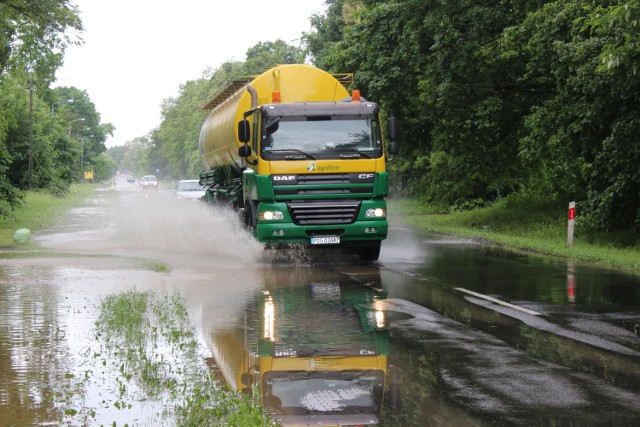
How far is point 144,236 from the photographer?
24969 mm

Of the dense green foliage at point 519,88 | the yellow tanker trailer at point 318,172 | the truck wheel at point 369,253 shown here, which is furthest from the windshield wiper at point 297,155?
the dense green foliage at point 519,88

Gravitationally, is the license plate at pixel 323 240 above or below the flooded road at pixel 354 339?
above

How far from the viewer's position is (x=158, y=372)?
7.67 m

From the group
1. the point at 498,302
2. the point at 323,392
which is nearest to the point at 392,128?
the point at 498,302

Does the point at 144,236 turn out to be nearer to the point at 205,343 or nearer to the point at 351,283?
the point at 351,283

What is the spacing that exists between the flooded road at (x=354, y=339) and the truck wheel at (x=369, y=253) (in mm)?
358

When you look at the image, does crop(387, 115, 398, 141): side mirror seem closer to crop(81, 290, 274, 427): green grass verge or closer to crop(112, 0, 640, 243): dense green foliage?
crop(112, 0, 640, 243): dense green foliage

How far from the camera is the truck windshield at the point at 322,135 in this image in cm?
1716

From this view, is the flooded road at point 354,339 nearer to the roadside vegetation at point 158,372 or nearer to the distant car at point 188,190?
the roadside vegetation at point 158,372

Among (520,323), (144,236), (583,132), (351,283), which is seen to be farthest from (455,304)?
(144,236)

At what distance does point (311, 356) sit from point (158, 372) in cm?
144

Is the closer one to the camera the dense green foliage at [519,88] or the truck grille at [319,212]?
the truck grille at [319,212]

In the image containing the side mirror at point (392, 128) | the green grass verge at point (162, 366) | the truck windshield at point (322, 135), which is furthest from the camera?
the side mirror at point (392, 128)

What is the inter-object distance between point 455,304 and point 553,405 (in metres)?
5.48
